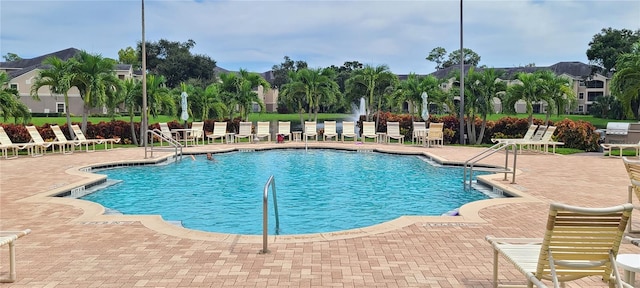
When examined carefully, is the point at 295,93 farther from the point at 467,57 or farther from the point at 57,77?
the point at 467,57

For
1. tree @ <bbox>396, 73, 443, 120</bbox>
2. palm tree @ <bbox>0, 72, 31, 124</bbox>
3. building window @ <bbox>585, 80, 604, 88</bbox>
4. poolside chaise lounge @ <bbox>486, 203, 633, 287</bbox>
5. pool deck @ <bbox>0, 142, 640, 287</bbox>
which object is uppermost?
building window @ <bbox>585, 80, 604, 88</bbox>

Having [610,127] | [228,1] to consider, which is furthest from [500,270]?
[228,1]

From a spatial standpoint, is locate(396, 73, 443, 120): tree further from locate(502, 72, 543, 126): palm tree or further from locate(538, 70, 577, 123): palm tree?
locate(538, 70, 577, 123): palm tree

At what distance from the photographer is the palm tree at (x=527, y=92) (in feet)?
66.8

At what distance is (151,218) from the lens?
6.97 metres

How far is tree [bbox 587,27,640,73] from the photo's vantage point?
56.5 meters

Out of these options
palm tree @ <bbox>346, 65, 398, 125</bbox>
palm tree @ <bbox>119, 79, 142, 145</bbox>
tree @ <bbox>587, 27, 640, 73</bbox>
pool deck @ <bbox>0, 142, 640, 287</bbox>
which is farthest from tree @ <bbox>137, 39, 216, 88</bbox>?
pool deck @ <bbox>0, 142, 640, 287</bbox>

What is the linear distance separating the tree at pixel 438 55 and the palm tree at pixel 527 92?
81178 millimetres

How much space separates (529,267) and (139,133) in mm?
21230

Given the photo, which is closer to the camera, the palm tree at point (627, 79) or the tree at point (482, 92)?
the palm tree at point (627, 79)

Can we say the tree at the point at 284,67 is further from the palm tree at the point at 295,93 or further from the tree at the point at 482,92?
the tree at the point at 482,92

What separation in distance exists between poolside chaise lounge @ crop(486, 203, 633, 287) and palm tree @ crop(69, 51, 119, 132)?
18.8 meters

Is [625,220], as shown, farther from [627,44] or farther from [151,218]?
[627,44]

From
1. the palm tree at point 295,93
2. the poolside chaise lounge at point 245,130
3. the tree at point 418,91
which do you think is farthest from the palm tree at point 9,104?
the tree at point 418,91
